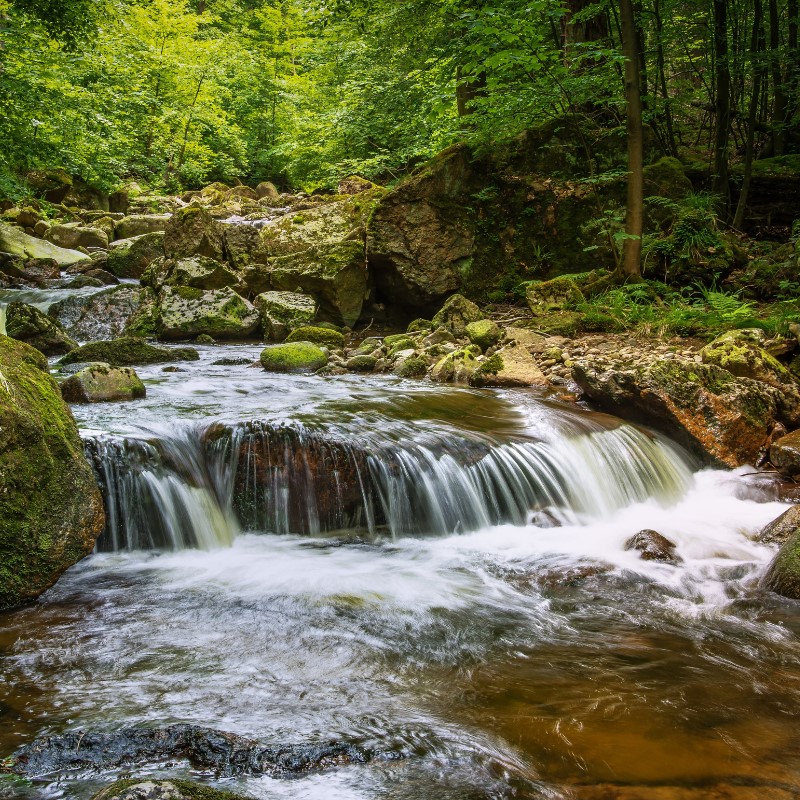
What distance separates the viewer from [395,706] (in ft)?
8.63

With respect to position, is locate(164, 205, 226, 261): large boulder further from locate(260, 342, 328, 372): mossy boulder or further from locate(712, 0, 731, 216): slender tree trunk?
locate(712, 0, 731, 216): slender tree trunk

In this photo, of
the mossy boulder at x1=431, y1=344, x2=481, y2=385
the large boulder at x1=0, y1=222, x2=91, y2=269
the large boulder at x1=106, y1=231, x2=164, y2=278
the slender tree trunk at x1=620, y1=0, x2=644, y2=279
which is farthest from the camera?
the large boulder at x1=106, y1=231, x2=164, y2=278

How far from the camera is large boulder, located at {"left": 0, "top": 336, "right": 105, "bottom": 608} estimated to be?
3.32 metres

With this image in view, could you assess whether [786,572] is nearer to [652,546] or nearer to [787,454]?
[652,546]

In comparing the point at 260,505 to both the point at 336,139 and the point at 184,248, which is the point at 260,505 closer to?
the point at 184,248

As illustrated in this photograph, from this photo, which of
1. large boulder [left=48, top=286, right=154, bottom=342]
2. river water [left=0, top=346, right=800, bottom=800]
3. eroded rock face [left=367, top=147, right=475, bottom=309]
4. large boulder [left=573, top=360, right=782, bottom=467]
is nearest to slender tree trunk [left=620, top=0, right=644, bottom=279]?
eroded rock face [left=367, top=147, right=475, bottom=309]

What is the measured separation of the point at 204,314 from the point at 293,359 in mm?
3123

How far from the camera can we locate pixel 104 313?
11.6m

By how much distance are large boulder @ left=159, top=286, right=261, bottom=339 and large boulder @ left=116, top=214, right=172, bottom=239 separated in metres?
8.38

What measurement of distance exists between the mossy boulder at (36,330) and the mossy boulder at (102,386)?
3133mm

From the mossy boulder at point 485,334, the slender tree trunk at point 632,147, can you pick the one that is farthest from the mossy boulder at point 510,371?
the slender tree trunk at point 632,147

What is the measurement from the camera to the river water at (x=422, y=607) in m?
2.30

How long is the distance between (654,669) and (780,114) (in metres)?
13.3

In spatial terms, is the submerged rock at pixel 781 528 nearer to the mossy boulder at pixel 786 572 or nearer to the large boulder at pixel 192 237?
the mossy boulder at pixel 786 572
